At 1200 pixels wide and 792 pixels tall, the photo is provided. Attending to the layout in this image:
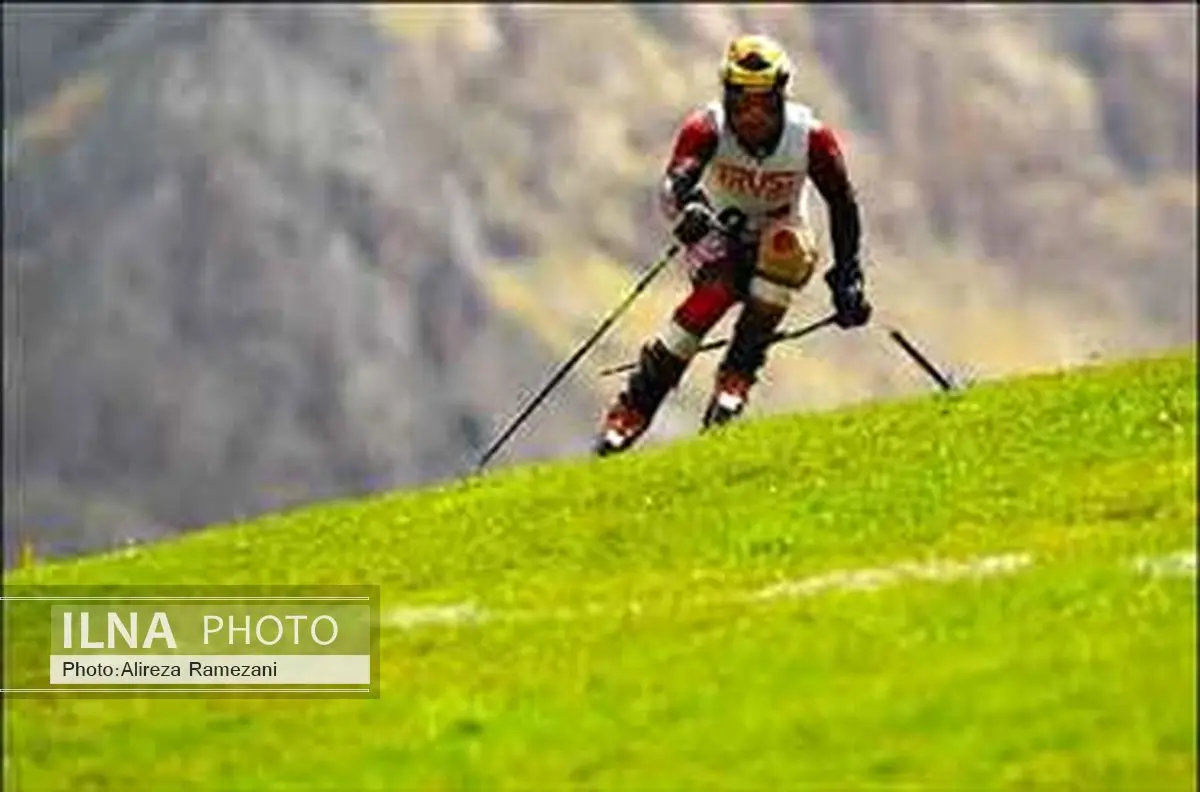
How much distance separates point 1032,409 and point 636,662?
1126 centimetres

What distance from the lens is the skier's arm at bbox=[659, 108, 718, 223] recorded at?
3994 centimetres

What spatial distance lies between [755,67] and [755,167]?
152cm

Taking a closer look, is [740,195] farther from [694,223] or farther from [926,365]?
[926,365]

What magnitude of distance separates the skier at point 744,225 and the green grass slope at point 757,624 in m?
3.86

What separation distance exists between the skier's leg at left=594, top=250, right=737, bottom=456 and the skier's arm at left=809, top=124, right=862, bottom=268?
1.70 meters

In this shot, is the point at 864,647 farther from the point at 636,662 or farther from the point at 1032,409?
the point at 1032,409

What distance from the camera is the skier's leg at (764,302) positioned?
40.7m

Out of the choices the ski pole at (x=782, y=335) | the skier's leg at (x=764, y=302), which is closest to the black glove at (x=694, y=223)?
the skier's leg at (x=764, y=302)

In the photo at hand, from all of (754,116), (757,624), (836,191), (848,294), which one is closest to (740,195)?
(754,116)

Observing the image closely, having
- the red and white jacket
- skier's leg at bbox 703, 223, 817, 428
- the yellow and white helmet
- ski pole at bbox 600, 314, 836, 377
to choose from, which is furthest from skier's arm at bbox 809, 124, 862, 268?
the yellow and white helmet

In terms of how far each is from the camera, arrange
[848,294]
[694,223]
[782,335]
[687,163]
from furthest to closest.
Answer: [782,335]
[848,294]
[687,163]
[694,223]

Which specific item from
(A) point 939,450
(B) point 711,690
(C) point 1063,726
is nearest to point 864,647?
(B) point 711,690

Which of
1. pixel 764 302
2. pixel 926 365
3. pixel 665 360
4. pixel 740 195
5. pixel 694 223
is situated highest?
pixel 740 195

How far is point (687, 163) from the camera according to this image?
131ft
